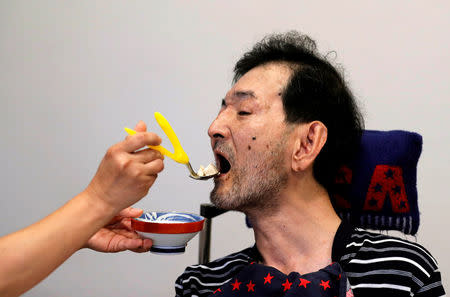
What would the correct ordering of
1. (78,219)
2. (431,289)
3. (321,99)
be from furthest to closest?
(321,99) → (431,289) → (78,219)

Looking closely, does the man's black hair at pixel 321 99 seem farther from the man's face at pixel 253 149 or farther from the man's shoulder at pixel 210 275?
the man's shoulder at pixel 210 275

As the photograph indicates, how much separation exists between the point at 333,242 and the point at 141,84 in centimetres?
138

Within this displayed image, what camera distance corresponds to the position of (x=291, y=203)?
1273mm

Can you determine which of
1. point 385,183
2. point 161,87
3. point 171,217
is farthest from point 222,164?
point 161,87

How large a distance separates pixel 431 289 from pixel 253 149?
55 cm

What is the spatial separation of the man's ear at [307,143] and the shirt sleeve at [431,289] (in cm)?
41

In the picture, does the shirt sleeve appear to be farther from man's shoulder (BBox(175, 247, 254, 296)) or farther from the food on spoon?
the food on spoon

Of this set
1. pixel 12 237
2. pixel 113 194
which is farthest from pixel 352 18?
pixel 12 237

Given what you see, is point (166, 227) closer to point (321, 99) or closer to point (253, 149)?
point (253, 149)

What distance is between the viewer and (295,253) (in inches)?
49.4

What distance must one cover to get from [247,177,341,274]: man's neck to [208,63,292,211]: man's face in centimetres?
4

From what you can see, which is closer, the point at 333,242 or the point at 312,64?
the point at 333,242

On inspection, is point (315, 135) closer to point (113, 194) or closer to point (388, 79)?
point (113, 194)

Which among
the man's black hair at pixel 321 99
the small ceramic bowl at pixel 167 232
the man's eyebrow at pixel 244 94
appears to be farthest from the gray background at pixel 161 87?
the small ceramic bowl at pixel 167 232
